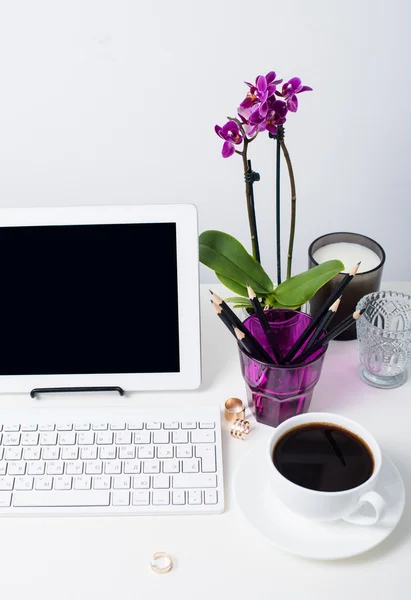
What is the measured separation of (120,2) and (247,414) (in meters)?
0.79

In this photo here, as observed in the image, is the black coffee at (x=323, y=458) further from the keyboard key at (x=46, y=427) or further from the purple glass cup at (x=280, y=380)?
the keyboard key at (x=46, y=427)

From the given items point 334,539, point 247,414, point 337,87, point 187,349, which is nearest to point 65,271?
point 187,349

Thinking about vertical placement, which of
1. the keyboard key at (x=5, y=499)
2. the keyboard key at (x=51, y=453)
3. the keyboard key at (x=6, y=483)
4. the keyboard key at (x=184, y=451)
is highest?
the keyboard key at (x=184, y=451)

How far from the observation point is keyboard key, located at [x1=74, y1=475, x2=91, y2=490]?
0.76 metres

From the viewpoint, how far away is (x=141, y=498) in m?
0.74

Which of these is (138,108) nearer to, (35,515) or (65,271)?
(65,271)

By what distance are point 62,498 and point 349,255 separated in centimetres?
50

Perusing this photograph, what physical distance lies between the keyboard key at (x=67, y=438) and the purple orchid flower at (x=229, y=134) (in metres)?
0.38

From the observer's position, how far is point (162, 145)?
1.38 meters

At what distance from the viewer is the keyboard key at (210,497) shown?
0.74 metres

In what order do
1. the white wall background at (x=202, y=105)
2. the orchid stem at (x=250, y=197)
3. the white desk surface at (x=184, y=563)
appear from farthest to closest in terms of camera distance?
the white wall background at (x=202, y=105), the orchid stem at (x=250, y=197), the white desk surface at (x=184, y=563)

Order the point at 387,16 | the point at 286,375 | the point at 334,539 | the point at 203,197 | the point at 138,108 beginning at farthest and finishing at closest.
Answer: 1. the point at 203,197
2. the point at 138,108
3. the point at 387,16
4. the point at 286,375
5. the point at 334,539

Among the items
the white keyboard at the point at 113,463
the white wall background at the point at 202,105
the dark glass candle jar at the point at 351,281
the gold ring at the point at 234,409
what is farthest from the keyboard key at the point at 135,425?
the white wall background at the point at 202,105

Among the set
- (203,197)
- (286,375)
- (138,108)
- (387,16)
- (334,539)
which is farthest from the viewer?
(203,197)
